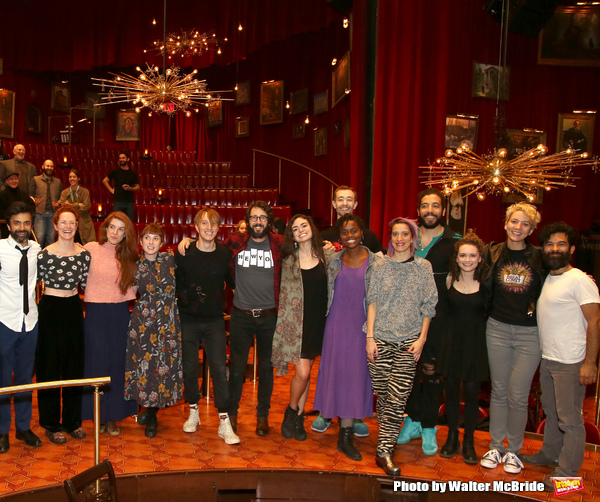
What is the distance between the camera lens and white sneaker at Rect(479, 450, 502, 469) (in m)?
3.68

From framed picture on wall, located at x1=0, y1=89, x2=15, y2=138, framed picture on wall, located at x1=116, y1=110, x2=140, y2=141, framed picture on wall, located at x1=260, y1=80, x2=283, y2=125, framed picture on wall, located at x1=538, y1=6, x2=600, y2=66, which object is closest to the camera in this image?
framed picture on wall, located at x1=538, y1=6, x2=600, y2=66

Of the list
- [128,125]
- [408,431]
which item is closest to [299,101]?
[128,125]

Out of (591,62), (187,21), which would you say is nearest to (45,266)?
(591,62)

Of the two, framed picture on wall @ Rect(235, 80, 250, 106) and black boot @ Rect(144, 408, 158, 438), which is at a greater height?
framed picture on wall @ Rect(235, 80, 250, 106)

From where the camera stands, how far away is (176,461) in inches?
146

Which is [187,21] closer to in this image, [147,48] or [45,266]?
[147,48]

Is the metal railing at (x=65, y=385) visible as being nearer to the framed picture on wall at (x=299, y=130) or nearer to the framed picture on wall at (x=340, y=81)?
the framed picture on wall at (x=340, y=81)

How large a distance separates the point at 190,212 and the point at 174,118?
9.71 metres

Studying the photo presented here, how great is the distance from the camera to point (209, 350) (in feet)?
13.2

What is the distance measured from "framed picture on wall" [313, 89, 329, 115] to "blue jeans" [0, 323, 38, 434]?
9.29m

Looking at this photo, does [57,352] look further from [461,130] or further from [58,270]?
[461,130]

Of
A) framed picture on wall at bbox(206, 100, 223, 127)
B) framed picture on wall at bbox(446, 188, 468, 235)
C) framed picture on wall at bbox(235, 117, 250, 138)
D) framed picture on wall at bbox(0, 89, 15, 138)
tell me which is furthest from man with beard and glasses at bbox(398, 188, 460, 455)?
framed picture on wall at bbox(0, 89, 15, 138)

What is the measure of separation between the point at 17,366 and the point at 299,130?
1047 cm

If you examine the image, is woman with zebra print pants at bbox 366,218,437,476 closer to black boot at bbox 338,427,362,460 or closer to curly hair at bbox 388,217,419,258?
curly hair at bbox 388,217,419,258
